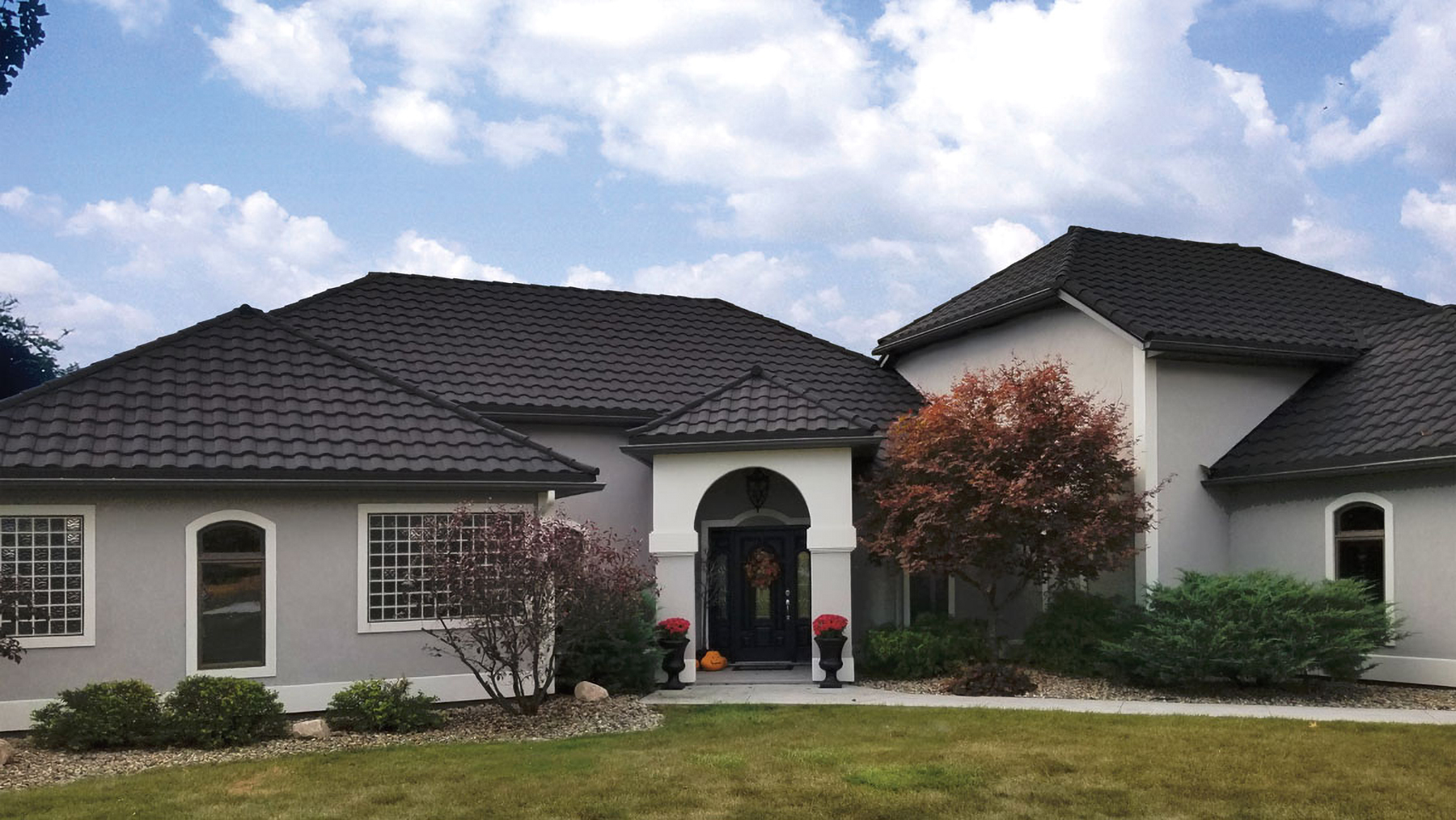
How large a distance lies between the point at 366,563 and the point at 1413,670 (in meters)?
12.8

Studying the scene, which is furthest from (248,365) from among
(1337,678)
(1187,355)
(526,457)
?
(1337,678)

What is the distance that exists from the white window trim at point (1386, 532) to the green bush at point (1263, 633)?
49 cm

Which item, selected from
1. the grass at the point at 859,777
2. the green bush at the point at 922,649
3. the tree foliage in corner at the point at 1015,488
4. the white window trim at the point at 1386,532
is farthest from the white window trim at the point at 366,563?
the white window trim at the point at 1386,532

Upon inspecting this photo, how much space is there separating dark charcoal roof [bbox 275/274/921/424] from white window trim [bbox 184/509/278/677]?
15.5ft

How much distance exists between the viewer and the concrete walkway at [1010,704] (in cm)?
1294

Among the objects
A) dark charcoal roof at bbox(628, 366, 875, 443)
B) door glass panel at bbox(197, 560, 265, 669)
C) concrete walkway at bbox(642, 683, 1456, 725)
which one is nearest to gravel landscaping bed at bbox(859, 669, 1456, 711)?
concrete walkway at bbox(642, 683, 1456, 725)

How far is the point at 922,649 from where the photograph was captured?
1647cm

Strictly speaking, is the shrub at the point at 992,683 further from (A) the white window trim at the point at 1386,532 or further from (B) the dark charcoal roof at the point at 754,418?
(A) the white window trim at the point at 1386,532

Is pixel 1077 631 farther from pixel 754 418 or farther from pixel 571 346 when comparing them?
pixel 571 346

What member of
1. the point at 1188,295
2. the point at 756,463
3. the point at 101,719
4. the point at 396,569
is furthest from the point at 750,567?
the point at 101,719

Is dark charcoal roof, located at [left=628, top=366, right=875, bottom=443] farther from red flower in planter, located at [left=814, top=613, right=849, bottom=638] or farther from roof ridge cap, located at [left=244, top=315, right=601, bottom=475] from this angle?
red flower in planter, located at [left=814, top=613, right=849, bottom=638]

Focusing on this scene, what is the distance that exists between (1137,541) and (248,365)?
12067 millimetres

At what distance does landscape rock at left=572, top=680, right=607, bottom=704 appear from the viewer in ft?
49.0

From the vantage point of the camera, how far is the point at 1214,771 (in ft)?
33.4
